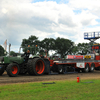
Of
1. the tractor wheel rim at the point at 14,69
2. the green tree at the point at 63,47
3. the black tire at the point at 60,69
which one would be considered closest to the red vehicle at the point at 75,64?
the black tire at the point at 60,69

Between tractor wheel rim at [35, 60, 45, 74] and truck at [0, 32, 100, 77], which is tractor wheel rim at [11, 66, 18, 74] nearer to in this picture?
truck at [0, 32, 100, 77]

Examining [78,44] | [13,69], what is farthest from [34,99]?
[78,44]

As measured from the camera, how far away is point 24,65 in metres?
16.2

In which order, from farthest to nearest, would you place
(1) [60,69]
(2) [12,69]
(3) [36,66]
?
1. (1) [60,69]
2. (3) [36,66]
3. (2) [12,69]

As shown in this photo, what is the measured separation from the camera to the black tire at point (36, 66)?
15.5 m

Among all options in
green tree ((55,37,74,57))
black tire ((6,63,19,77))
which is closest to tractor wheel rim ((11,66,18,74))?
black tire ((6,63,19,77))

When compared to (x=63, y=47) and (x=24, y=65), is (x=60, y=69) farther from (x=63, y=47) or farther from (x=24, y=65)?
(x=63, y=47)

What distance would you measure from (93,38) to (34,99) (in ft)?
120

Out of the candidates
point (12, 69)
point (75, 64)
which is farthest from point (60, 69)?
point (12, 69)

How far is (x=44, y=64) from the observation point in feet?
55.2

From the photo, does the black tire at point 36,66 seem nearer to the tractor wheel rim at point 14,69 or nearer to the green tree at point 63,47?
the tractor wheel rim at point 14,69

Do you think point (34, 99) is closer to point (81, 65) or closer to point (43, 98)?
point (43, 98)

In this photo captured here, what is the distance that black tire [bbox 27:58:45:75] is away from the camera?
15.5 meters

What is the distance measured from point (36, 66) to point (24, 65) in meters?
1.23
